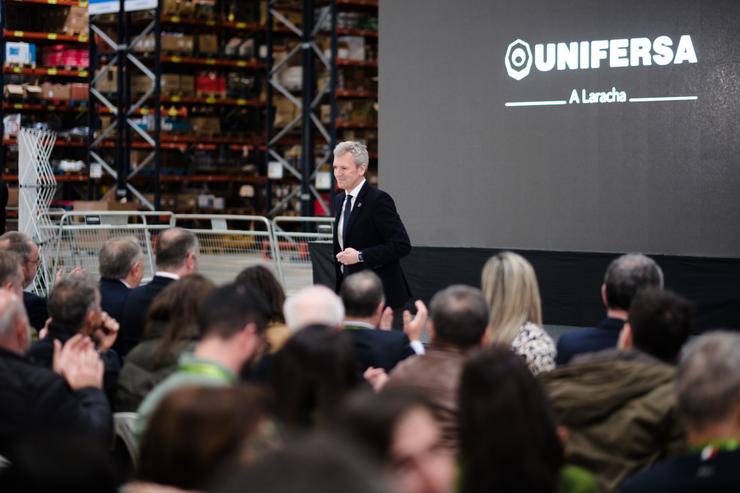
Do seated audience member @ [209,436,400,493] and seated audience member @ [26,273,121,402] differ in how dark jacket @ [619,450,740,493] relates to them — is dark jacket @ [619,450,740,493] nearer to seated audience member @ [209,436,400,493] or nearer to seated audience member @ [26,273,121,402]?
seated audience member @ [209,436,400,493]

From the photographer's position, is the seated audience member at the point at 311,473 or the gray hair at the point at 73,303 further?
the gray hair at the point at 73,303

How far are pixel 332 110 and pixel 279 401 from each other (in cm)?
1075

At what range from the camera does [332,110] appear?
1324 centimetres

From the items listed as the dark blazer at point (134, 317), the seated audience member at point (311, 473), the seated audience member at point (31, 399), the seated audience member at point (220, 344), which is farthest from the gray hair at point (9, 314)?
the seated audience member at point (311, 473)

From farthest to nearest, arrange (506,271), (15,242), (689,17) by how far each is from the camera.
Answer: (689,17) → (15,242) → (506,271)

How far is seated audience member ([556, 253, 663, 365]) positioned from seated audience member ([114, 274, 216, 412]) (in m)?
1.34

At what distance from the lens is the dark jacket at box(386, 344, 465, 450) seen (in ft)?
10.1

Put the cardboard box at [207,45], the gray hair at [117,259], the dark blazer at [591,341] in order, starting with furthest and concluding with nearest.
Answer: the cardboard box at [207,45]
the gray hair at [117,259]
the dark blazer at [591,341]

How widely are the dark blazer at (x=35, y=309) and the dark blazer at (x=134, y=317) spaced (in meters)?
0.75

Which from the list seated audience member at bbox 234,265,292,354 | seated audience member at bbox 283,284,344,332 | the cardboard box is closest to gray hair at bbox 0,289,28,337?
seated audience member at bbox 283,284,344,332

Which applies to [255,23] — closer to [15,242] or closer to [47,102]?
[47,102]

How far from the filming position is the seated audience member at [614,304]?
4059 millimetres

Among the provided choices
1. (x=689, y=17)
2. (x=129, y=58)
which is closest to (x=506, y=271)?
(x=689, y=17)

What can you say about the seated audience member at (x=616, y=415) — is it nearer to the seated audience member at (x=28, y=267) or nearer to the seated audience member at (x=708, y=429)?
the seated audience member at (x=708, y=429)
